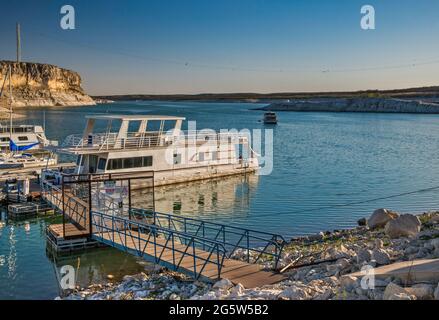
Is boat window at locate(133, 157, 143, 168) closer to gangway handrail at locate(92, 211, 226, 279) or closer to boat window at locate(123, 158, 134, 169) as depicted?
boat window at locate(123, 158, 134, 169)

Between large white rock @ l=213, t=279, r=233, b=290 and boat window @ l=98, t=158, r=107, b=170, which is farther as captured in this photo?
boat window @ l=98, t=158, r=107, b=170

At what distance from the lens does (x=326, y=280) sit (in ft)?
40.3

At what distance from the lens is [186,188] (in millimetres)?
36094

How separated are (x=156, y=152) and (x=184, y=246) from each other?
18282mm

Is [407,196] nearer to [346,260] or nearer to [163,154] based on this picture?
[163,154]

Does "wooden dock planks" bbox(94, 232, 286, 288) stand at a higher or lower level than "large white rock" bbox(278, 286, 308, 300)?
lower

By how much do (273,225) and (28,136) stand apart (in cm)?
3338

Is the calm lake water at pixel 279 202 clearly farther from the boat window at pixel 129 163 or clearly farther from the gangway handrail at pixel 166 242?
the boat window at pixel 129 163

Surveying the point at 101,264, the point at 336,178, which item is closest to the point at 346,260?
the point at 101,264

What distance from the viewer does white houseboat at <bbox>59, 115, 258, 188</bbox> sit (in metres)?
32.9

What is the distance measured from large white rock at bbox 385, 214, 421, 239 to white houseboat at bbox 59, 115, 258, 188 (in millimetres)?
18866

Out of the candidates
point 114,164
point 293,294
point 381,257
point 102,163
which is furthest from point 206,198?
point 293,294

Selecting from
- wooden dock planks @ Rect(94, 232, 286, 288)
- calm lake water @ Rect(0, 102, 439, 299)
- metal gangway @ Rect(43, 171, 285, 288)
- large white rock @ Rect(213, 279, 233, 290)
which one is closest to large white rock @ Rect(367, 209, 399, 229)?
calm lake water @ Rect(0, 102, 439, 299)

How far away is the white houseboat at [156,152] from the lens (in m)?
32.9
